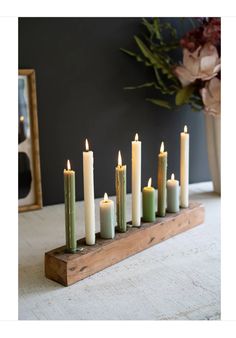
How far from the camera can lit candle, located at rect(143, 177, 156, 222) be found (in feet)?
3.22

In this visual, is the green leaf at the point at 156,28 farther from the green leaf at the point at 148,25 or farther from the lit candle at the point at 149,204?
the lit candle at the point at 149,204

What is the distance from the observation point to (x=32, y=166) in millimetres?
1230

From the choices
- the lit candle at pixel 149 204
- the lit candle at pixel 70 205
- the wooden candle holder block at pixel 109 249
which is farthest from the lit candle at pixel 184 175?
the lit candle at pixel 70 205

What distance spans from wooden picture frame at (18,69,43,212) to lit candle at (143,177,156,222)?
36cm

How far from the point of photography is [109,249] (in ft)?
2.87

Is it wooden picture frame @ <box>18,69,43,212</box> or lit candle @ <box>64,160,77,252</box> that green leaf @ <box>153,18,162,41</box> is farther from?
lit candle @ <box>64,160,77,252</box>

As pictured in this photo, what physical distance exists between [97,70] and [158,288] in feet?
2.31

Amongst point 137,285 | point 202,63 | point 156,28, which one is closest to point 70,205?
point 137,285

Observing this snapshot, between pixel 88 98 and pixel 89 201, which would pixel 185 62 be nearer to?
pixel 88 98

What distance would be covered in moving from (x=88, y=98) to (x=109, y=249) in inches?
21.6
